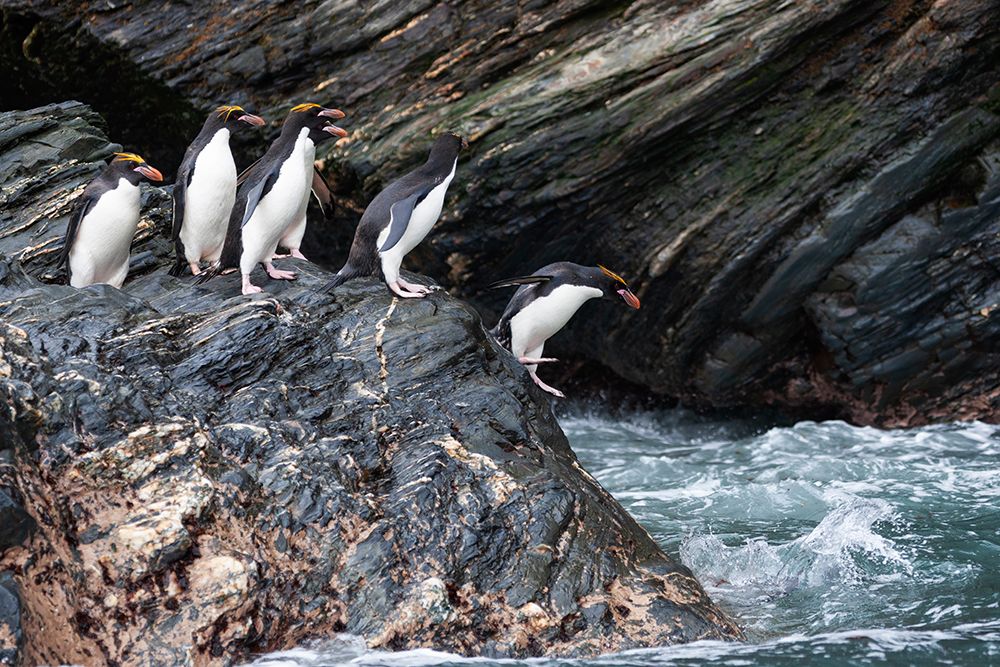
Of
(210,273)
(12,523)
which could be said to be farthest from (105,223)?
(12,523)

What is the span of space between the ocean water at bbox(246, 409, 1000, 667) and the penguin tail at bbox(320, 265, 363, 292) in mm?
→ 1976

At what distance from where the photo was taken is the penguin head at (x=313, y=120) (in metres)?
6.36

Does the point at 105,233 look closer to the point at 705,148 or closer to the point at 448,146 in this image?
the point at 448,146

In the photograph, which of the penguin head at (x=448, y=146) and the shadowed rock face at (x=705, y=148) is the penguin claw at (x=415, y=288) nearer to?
the penguin head at (x=448, y=146)

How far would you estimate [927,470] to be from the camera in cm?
769

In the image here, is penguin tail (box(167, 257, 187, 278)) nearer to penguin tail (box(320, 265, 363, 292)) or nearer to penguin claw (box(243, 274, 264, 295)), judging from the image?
penguin claw (box(243, 274, 264, 295))

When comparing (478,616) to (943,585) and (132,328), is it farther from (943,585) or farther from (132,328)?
(943,585)

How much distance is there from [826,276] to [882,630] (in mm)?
4156

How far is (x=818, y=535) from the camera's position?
6.00 metres

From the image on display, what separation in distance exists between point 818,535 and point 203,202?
3.76 metres

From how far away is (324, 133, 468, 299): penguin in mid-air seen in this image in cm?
581

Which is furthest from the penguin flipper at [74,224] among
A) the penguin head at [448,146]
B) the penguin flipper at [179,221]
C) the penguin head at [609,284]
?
the penguin head at [609,284]

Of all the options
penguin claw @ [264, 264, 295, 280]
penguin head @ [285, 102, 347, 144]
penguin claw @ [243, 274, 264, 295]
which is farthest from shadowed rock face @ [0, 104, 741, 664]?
penguin head @ [285, 102, 347, 144]

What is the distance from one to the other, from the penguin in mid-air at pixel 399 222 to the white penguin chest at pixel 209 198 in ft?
2.40
